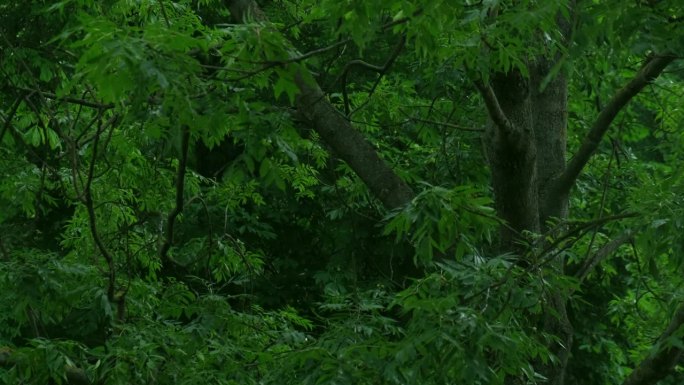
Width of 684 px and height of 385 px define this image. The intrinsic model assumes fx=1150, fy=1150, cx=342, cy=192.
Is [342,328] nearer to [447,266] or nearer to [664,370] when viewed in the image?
[447,266]

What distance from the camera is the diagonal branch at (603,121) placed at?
596cm

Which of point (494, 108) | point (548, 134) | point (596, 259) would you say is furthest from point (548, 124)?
point (494, 108)

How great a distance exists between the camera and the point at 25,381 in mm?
6211

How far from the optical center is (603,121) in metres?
6.28

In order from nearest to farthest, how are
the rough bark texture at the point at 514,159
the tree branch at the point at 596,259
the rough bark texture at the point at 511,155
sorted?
the rough bark texture at the point at 511,155 → the rough bark texture at the point at 514,159 → the tree branch at the point at 596,259

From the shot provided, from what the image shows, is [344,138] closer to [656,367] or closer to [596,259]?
[596,259]

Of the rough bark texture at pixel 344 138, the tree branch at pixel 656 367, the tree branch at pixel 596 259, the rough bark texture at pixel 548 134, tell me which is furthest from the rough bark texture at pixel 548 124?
the rough bark texture at pixel 344 138

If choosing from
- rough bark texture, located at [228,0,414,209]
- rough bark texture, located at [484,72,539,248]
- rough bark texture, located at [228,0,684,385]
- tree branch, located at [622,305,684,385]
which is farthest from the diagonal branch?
rough bark texture, located at [228,0,414,209]

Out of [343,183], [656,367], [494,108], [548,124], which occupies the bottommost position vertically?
[656,367]

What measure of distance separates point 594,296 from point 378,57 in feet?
16.8

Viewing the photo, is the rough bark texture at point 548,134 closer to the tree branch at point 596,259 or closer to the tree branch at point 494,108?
the tree branch at point 596,259

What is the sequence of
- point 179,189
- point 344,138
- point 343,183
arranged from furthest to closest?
point 343,183, point 179,189, point 344,138

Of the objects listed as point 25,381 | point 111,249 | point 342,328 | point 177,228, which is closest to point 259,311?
point 111,249

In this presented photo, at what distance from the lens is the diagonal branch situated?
5.96m
